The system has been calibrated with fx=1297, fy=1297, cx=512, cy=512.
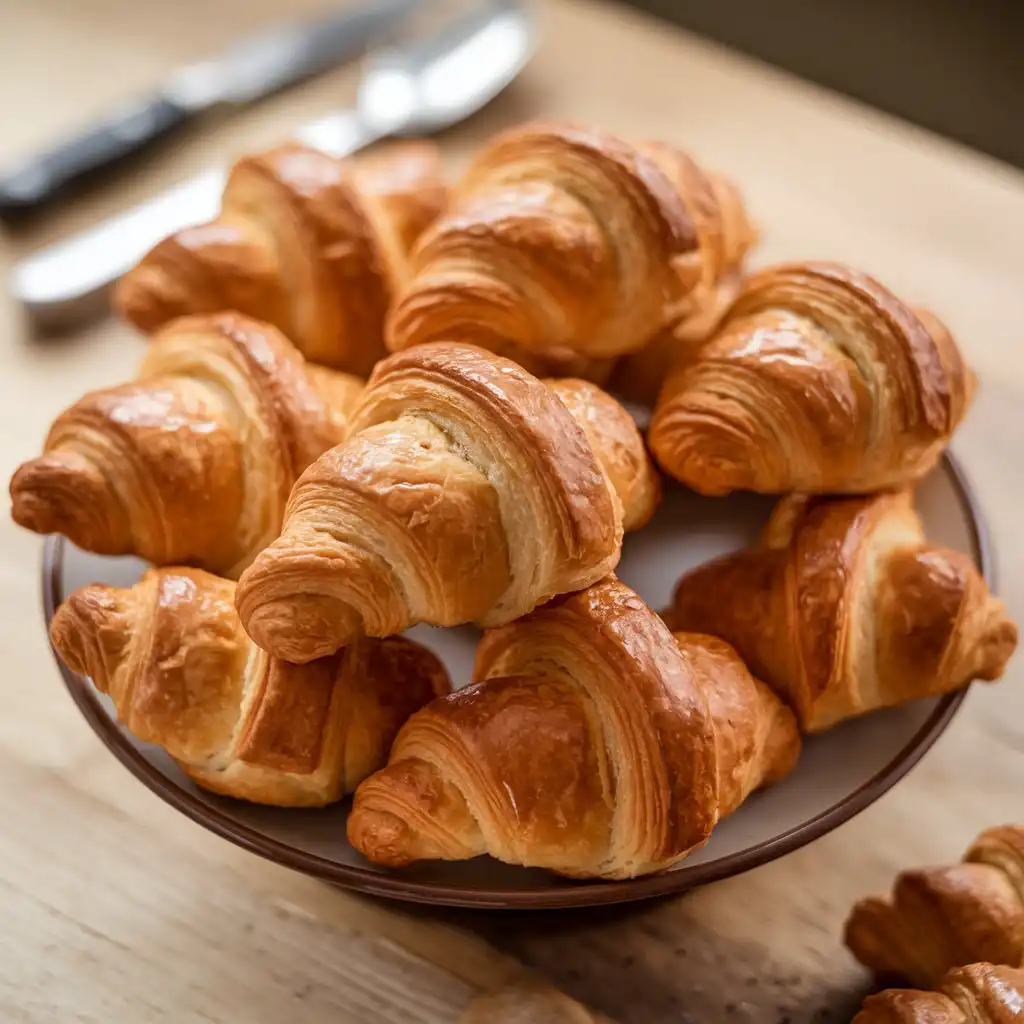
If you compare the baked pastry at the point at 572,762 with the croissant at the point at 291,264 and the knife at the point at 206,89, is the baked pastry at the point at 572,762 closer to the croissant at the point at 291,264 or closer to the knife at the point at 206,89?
the croissant at the point at 291,264

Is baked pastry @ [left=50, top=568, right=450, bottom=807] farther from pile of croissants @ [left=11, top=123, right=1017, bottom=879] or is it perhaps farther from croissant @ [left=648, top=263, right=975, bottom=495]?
croissant @ [left=648, top=263, right=975, bottom=495]

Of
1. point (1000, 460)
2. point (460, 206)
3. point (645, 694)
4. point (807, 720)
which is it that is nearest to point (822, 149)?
point (1000, 460)

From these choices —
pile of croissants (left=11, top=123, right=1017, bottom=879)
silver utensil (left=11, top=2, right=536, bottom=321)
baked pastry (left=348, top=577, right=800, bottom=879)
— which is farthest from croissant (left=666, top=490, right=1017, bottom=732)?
silver utensil (left=11, top=2, right=536, bottom=321)

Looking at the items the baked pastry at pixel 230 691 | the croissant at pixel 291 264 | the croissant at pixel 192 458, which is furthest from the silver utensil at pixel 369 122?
the baked pastry at pixel 230 691

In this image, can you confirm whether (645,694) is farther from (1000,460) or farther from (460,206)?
(1000,460)

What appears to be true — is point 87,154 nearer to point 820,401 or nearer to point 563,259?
point 563,259
